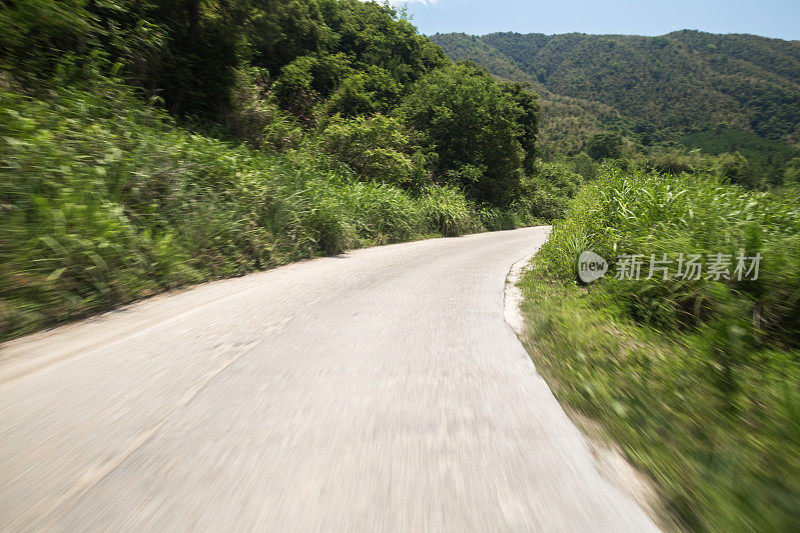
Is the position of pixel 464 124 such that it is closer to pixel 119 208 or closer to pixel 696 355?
pixel 119 208

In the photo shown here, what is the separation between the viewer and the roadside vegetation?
11.0 feet

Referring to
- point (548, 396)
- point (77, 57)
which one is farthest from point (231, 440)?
point (77, 57)

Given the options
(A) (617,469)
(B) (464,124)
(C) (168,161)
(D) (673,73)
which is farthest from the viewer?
(D) (673,73)

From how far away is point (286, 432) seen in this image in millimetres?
1772

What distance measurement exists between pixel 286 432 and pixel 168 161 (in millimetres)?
4777

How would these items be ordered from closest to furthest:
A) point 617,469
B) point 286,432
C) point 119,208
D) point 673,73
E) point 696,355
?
point 617,469
point 286,432
point 696,355
point 119,208
point 673,73

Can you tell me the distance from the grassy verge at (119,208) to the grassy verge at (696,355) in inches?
167

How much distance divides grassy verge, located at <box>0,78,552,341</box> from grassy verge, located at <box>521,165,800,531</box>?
424 centimetres

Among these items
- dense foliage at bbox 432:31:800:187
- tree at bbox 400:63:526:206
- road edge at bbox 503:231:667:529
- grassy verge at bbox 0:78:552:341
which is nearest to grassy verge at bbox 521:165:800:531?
road edge at bbox 503:231:667:529

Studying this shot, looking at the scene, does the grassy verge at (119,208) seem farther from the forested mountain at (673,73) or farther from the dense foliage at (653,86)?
the forested mountain at (673,73)

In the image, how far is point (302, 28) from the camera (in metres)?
16.9

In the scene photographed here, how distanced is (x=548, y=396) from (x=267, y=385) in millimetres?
1767

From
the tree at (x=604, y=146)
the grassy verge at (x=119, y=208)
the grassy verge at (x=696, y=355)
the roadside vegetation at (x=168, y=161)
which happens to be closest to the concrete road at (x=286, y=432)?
the grassy verge at (x=696, y=355)

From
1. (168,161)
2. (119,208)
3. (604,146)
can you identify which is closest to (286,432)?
(119,208)
